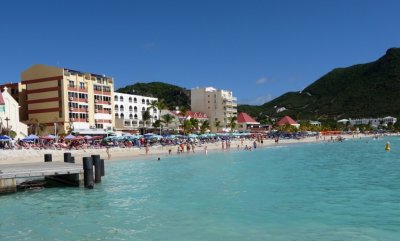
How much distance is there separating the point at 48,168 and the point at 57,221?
30.4 ft

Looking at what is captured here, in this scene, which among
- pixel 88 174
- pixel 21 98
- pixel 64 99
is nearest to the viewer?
pixel 88 174

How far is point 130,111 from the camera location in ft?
320

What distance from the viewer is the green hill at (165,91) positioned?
561 feet

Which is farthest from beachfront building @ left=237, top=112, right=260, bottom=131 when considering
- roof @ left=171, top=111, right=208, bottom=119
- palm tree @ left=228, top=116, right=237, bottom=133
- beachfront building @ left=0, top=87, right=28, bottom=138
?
beachfront building @ left=0, top=87, right=28, bottom=138

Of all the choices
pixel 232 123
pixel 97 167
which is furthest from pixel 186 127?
pixel 97 167

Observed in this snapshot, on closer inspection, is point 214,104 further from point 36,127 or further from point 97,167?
point 97,167

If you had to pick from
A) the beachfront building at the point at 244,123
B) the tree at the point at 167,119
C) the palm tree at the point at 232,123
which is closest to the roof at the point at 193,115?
the palm tree at the point at 232,123

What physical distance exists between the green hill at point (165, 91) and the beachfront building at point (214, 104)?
28.1 metres

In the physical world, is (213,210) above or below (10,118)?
below

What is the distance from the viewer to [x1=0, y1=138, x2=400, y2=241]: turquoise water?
48.5 feet

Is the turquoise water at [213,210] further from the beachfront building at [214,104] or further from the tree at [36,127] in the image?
the beachfront building at [214,104]

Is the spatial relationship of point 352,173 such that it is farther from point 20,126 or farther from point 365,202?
point 20,126

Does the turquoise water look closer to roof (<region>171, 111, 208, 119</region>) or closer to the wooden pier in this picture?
the wooden pier

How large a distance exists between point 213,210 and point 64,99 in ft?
201
